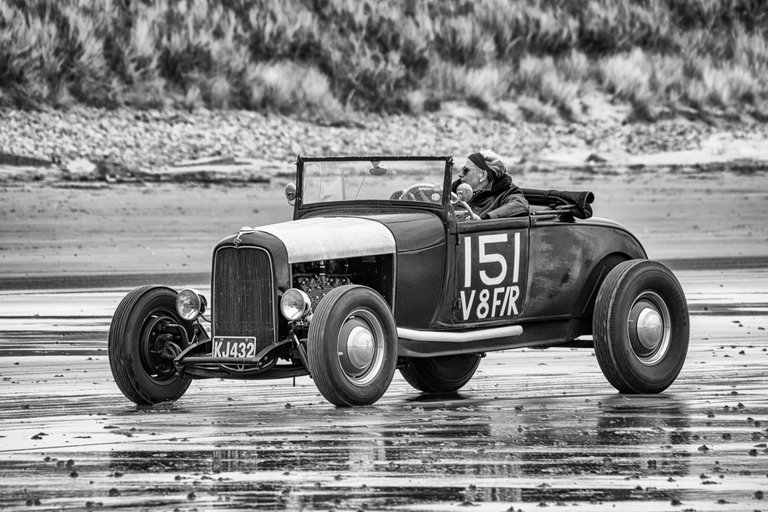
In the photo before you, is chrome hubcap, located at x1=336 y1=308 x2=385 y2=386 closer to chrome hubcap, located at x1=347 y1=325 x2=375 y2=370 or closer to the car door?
chrome hubcap, located at x1=347 y1=325 x2=375 y2=370

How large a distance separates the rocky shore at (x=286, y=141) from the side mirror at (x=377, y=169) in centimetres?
1965

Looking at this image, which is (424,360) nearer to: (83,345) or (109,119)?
(83,345)

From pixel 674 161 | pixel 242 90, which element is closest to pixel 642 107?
pixel 674 161

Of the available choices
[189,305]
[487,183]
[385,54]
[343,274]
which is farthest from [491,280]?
[385,54]

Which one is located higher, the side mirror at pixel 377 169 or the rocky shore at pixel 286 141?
the side mirror at pixel 377 169

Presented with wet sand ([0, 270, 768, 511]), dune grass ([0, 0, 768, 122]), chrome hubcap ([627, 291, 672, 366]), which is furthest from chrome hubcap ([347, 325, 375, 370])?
dune grass ([0, 0, 768, 122])

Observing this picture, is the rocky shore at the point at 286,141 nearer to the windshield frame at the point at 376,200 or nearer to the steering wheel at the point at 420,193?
the windshield frame at the point at 376,200

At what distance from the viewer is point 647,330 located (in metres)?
13.8

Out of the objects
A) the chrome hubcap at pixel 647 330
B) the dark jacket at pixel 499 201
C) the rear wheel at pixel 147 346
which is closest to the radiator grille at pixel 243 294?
the rear wheel at pixel 147 346

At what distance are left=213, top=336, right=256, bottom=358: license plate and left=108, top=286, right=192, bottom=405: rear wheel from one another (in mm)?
379

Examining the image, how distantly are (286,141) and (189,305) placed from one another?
2458 centimetres

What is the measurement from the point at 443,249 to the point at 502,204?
963 millimetres

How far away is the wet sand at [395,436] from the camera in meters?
9.27

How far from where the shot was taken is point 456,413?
40.7ft
